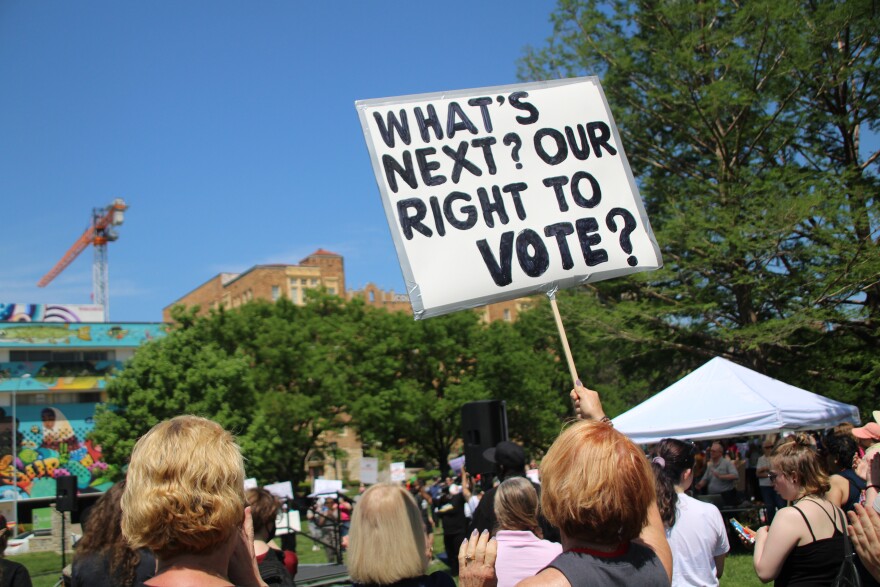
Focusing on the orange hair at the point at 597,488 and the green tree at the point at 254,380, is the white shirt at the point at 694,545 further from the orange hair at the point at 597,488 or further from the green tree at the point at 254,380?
the green tree at the point at 254,380

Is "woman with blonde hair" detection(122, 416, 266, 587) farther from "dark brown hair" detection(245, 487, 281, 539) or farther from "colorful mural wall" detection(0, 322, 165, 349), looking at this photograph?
"colorful mural wall" detection(0, 322, 165, 349)

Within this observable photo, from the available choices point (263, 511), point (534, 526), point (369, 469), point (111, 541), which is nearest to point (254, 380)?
point (369, 469)

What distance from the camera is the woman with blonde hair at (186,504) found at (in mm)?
2227

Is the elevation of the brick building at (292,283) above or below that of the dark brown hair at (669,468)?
above

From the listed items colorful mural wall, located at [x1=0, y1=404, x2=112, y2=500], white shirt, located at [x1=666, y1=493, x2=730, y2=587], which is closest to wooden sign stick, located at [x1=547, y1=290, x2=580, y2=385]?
white shirt, located at [x1=666, y1=493, x2=730, y2=587]

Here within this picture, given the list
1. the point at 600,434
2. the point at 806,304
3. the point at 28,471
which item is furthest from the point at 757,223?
the point at 28,471

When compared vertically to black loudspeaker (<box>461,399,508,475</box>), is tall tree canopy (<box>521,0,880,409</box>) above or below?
above

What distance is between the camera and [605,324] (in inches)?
776

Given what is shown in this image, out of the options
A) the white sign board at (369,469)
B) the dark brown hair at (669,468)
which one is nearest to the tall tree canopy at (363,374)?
the white sign board at (369,469)

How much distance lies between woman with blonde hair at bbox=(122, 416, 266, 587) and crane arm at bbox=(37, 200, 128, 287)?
143 meters

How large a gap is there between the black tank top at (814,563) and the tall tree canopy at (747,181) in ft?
44.9

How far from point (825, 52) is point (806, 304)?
20.0 feet

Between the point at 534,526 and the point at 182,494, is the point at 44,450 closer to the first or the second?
the point at 534,526

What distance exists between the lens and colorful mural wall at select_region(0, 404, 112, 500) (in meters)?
57.3
